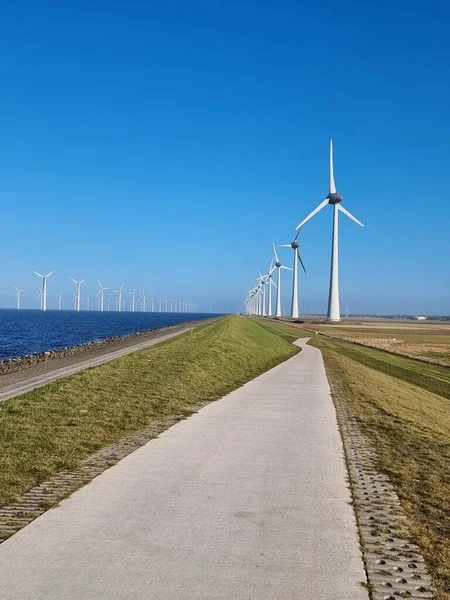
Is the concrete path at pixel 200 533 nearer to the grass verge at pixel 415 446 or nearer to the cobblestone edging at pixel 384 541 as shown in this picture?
the cobblestone edging at pixel 384 541

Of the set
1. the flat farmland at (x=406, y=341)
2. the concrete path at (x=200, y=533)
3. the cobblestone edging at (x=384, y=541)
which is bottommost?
the flat farmland at (x=406, y=341)

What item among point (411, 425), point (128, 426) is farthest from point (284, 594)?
Result: point (411, 425)

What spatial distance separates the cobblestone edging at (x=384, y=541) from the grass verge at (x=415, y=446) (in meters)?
0.12

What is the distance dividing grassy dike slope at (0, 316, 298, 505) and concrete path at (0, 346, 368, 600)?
102 centimetres

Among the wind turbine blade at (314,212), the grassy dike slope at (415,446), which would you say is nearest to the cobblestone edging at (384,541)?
the grassy dike slope at (415,446)

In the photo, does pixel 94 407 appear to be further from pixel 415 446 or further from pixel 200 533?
pixel 200 533

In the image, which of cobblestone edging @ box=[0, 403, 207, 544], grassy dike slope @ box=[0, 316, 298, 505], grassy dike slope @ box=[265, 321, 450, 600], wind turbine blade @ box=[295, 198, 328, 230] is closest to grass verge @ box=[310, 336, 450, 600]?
grassy dike slope @ box=[265, 321, 450, 600]

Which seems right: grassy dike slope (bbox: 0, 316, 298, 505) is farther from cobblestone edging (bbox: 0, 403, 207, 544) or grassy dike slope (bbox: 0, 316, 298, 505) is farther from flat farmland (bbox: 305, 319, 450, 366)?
flat farmland (bbox: 305, 319, 450, 366)

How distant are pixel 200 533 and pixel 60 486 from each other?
8.21 feet

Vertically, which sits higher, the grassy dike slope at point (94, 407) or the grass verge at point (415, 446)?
the grassy dike slope at point (94, 407)

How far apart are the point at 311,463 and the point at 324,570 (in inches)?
159

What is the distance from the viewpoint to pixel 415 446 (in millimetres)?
10977

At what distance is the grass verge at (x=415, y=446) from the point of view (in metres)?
6.11

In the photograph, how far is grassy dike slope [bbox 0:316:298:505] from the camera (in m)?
8.82
